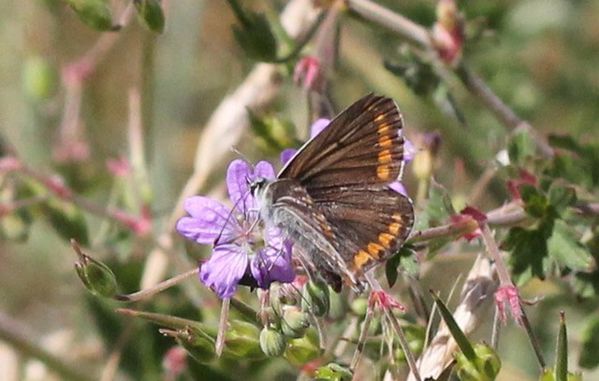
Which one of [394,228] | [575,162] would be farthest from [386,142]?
[575,162]

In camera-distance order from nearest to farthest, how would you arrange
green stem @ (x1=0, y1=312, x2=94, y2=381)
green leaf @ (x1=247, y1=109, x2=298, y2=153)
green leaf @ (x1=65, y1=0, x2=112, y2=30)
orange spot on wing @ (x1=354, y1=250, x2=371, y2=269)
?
orange spot on wing @ (x1=354, y1=250, x2=371, y2=269)
green leaf @ (x1=65, y1=0, x2=112, y2=30)
green leaf @ (x1=247, y1=109, x2=298, y2=153)
green stem @ (x1=0, y1=312, x2=94, y2=381)

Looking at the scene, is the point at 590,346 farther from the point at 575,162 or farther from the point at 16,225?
the point at 16,225

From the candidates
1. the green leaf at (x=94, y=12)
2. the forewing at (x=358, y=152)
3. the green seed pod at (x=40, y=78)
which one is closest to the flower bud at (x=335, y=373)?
the forewing at (x=358, y=152)

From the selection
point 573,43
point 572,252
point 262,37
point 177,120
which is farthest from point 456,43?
point 573,43

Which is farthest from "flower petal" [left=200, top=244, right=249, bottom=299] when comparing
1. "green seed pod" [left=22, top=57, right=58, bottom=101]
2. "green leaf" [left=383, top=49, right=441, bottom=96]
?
"green seed pod" [left=22, top=57, right=58, bottom=101]

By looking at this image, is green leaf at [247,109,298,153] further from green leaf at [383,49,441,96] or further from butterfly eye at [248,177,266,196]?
butterfly eye at [248,177,266,196]

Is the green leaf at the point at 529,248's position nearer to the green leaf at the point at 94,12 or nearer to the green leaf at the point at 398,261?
the green leaf at the point at 398,261

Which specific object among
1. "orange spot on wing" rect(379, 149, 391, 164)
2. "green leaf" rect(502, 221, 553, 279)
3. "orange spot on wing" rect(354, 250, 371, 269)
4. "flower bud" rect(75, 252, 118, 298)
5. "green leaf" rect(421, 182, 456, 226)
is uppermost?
"orange spot on wing" rect(379, 149, 391, 164)
